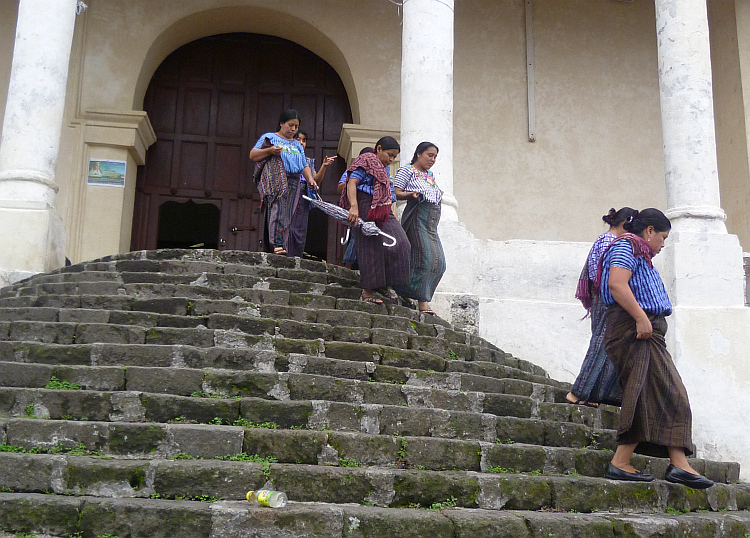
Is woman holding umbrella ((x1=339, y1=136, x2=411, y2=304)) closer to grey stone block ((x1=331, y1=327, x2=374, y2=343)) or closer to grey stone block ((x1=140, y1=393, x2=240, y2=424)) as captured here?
grey stone block ((x1=331, y1=327, x2=374, y2=343))

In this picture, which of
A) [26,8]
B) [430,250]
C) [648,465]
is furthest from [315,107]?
[648,465]

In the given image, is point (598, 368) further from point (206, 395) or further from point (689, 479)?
point (206, 395)

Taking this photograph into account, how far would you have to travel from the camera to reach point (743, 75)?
1079 cm

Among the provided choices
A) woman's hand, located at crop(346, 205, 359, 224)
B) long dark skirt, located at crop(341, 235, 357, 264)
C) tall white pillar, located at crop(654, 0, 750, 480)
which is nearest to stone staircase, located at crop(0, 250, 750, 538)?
woman's hand, located at crop(346, 205, 359, 224)

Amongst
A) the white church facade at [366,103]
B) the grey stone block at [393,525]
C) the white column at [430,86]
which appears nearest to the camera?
the grey stone block at [393,525]

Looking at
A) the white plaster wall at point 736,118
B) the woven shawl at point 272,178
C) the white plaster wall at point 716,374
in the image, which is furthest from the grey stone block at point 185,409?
the white plaster wall at point 736,118

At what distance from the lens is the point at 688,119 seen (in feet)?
26.8

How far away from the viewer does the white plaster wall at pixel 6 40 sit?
10523mm

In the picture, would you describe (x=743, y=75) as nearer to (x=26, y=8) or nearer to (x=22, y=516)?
(x=26, y=8)

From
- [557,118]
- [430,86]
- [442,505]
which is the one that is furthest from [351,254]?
[557,118]

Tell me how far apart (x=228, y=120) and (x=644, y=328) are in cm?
836

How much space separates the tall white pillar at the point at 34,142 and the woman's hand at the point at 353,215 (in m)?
3.13

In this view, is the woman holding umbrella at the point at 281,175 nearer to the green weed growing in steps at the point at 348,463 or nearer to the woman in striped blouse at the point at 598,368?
the woman in striped blouse at the point at 598,368

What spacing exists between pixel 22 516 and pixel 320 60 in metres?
9.51
